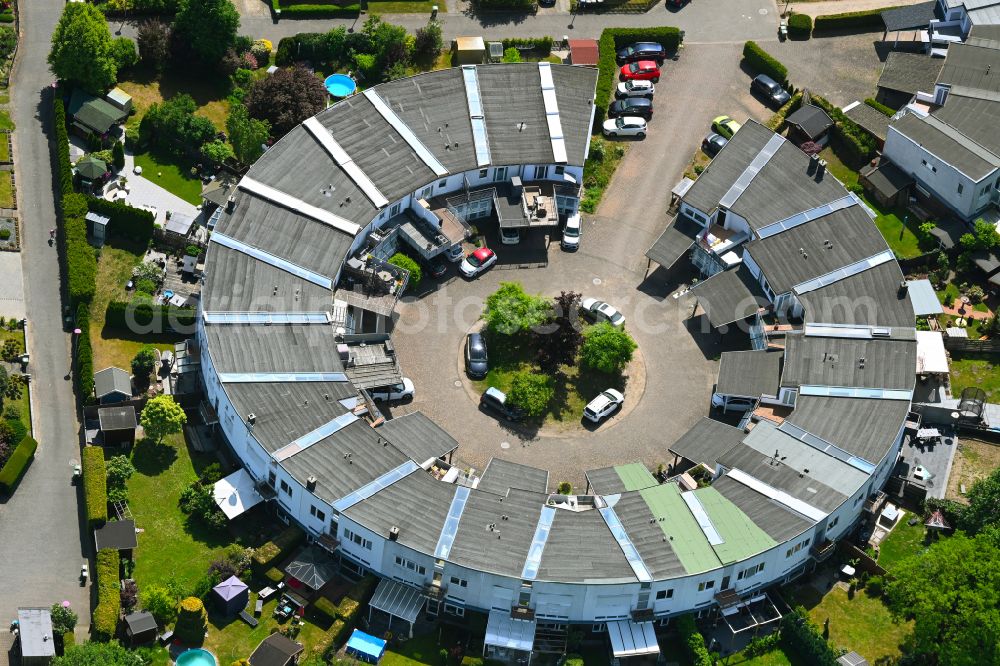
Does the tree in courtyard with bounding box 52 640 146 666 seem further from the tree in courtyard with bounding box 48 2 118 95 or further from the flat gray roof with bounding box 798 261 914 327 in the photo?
the flat gray roof with bounding box 798 261 914 327

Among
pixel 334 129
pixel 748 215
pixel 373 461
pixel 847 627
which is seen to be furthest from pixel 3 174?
pixel 847 627

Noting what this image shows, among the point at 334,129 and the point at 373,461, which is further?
the point at 334,129

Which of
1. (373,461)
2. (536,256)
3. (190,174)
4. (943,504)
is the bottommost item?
(943,504)

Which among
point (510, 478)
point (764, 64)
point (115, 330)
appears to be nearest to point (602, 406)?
point (510, 478)

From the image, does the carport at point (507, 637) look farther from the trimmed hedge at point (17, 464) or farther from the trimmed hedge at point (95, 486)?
the trimmed hedge at point (17, 464)

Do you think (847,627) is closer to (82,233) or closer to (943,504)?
(943,504)

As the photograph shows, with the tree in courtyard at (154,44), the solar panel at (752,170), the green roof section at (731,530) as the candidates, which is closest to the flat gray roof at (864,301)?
the solar panel at (752,170)
